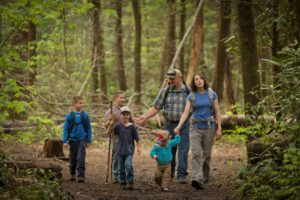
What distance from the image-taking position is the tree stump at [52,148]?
542 inches

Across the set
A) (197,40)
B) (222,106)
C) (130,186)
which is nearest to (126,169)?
(130,186)

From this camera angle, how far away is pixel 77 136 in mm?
10883

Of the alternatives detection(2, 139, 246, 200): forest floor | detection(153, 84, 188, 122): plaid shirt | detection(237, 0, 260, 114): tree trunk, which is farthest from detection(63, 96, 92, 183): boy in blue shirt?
detection(237, 0, 260, 114): tree trunk

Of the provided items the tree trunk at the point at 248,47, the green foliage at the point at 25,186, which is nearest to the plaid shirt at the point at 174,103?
the tree trunk at the point at 248,47

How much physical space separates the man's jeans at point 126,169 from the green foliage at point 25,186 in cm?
229

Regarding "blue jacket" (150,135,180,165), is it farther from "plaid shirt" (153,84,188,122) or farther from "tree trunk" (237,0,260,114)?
"tree trunk" (237,0,260,114)

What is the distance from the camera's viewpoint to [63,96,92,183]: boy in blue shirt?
10.8 metres

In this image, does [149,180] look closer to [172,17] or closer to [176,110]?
[176,110]

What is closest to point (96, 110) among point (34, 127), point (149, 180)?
point (34, 127)

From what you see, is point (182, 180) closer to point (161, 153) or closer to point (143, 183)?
point (143, 183)

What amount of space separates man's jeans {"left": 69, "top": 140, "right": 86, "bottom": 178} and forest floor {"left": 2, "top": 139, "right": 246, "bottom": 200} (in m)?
0.25

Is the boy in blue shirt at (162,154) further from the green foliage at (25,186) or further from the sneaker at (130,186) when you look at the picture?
the green foliage at (25,186)

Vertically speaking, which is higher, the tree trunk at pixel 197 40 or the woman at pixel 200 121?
the tree trunk at pixel 197 40

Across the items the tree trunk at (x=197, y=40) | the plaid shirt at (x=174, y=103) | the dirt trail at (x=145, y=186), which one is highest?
the tree trunk at (x=197, y=40)
